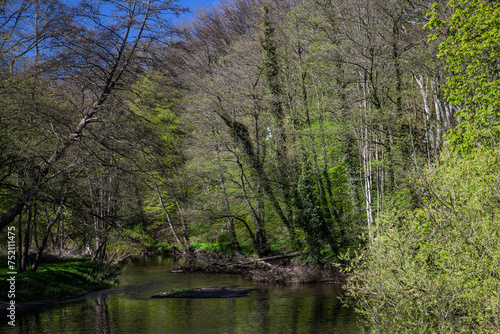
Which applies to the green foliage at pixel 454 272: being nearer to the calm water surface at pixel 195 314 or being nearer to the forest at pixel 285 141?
the forest at pixel 285 141

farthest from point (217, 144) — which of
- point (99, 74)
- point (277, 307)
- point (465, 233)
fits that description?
point (465, 233)

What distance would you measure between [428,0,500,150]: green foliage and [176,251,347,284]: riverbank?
974 centimetres

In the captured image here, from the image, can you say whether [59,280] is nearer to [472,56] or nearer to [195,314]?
[195,314]

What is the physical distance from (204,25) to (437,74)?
20.7m

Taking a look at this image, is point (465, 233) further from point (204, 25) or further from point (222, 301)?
point (204, 25)

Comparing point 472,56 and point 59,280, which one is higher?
point 472,56

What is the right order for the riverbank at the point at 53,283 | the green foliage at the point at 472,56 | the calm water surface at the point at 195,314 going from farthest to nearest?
1. the riverbank at the point at 53,283
2. the calm water surface at the point at 195,314
3. the green foliage at the point at 472,56

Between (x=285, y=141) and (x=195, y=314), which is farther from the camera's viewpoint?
(x=285, y=141)

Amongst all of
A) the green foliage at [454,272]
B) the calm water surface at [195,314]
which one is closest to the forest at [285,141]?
the green foliage at [454,272]

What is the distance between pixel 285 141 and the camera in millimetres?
22562

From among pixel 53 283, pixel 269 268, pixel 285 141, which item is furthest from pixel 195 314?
pixel 285 141

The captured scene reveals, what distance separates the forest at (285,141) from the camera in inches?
272

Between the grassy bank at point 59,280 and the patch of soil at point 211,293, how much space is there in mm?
3343

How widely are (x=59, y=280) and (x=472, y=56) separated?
15.7 metres
